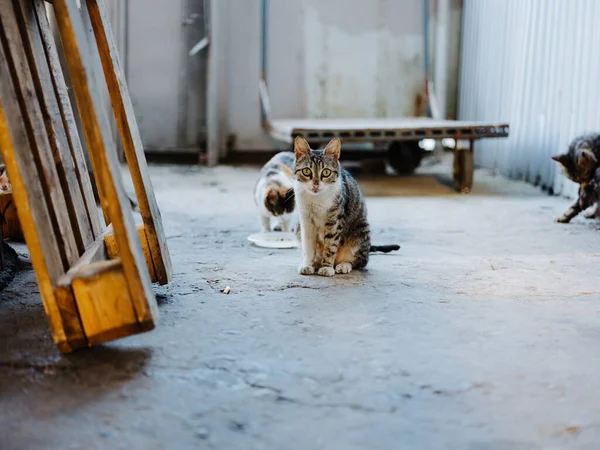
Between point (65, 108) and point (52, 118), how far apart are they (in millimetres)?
277

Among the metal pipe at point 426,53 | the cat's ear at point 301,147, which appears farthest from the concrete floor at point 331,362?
the metal pipe at point 426,53

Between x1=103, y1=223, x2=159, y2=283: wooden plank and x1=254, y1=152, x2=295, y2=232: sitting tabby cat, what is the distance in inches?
55.2

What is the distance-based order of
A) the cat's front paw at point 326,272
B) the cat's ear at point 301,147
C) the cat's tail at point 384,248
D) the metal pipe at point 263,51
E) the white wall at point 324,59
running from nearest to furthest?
the cat's front paw at point 326,272 < the cat's ear at point 301,147 < the cat's tail at point 384,248 < the metal pipe at point 263,51 < the white wall at point 324,59

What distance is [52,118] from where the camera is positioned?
8.07 feet

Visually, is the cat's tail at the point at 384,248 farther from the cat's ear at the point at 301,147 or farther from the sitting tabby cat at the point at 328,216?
the cat's ear at the point at 301,147

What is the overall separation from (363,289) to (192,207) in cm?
276

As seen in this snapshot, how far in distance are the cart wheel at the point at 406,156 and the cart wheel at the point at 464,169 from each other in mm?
1405

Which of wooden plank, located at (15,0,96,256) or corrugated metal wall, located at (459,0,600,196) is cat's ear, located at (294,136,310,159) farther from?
corrugated metal wall, located at (459,0,600,196)

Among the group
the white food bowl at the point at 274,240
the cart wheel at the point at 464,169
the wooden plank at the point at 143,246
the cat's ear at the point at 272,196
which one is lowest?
the cart wheel at the point at 464,169

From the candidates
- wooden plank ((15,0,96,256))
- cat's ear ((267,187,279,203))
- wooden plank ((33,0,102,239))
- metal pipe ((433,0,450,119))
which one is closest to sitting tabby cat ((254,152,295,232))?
cat's ear ((267,187,279,203))

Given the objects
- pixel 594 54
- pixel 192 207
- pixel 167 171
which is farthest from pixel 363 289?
pixel 167 171

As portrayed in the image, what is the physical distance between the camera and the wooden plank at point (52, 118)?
7.85ft

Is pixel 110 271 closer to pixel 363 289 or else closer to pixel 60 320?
pixel 60 320

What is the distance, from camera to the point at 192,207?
552 cm
